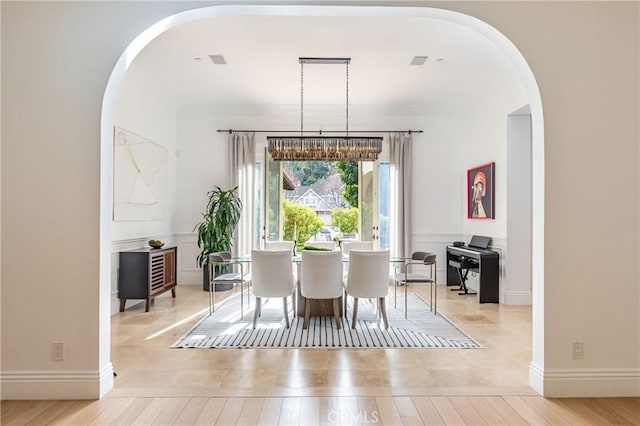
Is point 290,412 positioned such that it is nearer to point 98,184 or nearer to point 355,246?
point 98,184

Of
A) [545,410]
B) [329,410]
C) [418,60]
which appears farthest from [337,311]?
[418,60]

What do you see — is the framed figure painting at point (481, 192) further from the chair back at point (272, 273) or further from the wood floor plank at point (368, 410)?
the wood floor plank at point (368, 410)

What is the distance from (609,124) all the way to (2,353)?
14.2 feet

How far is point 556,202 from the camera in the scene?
267 cm

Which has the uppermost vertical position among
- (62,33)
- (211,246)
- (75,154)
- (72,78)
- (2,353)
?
(62,33)

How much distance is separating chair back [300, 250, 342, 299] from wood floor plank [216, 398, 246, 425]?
1712 millimetres

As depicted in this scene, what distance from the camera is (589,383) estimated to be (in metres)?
2.67

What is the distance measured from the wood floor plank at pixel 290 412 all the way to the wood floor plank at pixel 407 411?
630 mm

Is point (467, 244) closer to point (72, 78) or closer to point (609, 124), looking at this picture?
point (609, 124)

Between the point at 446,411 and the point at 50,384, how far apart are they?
2576mm

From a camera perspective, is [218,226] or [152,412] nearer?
[152,412]

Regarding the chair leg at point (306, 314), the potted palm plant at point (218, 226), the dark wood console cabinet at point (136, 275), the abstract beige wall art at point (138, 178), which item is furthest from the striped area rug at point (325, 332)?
the abstract beige wall art at point (138, 178)

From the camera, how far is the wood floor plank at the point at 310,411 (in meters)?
2.31

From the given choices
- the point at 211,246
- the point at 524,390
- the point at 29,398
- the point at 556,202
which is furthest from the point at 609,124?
the point at 211,246
